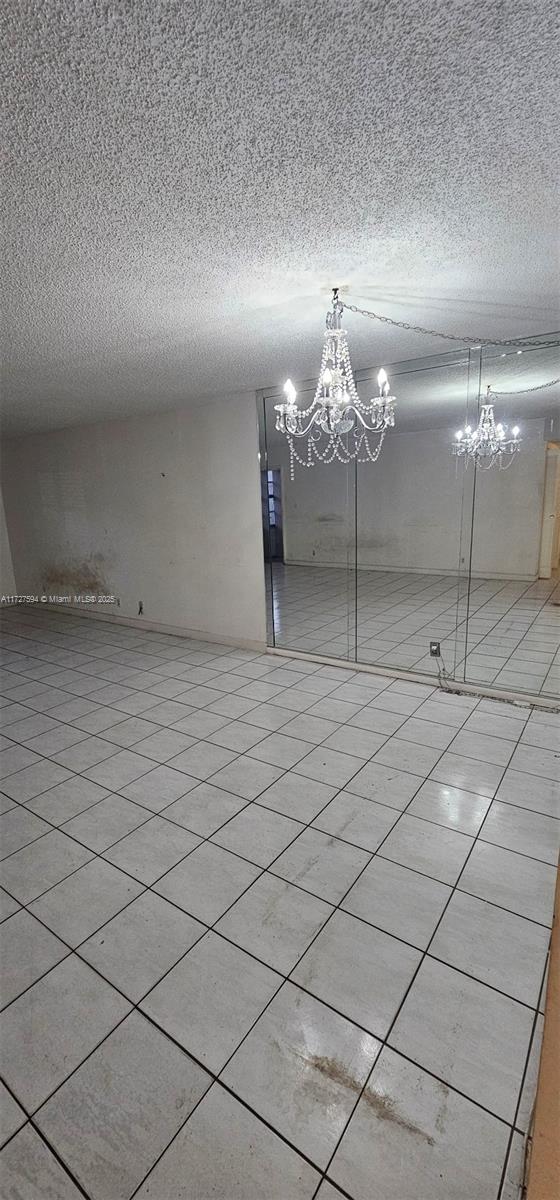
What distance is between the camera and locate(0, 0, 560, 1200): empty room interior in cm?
106

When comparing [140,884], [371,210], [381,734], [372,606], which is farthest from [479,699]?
[371,210]

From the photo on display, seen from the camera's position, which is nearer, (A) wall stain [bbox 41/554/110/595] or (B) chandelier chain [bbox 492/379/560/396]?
(B) chandelier chain [bbox 492/379/560/396]

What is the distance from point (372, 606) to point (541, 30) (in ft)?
15.9

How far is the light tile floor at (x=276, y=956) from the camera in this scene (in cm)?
111

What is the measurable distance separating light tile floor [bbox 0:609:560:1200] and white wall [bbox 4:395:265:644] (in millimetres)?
2130

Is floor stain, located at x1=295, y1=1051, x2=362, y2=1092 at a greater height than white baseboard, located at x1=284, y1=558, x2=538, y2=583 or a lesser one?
lesser

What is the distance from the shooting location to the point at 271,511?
514cm

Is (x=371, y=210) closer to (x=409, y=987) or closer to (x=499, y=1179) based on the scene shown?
(x=409, y=987)

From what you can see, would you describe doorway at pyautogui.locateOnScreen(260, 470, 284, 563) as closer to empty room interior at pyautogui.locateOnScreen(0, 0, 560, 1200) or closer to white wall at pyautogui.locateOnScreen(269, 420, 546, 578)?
white wall at pyautogui.locateOnScreen(269, 420, 546, 578)

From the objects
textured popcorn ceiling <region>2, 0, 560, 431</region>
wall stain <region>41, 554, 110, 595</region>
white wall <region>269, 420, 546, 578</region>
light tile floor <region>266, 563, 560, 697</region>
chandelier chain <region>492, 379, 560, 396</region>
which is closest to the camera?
textured popcorn ceiling <region>2, 0, 560, 431</region>

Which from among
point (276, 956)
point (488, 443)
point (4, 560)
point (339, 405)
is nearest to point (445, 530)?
point (488, 443)

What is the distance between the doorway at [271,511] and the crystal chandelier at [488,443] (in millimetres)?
1747

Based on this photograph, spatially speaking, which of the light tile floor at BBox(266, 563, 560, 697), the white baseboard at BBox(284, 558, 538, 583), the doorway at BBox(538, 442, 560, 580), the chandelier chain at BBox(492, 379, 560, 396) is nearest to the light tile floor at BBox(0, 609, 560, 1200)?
the light tile floor at BBox(266, 563, 560, 697)

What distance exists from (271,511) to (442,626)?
2.17 meters
